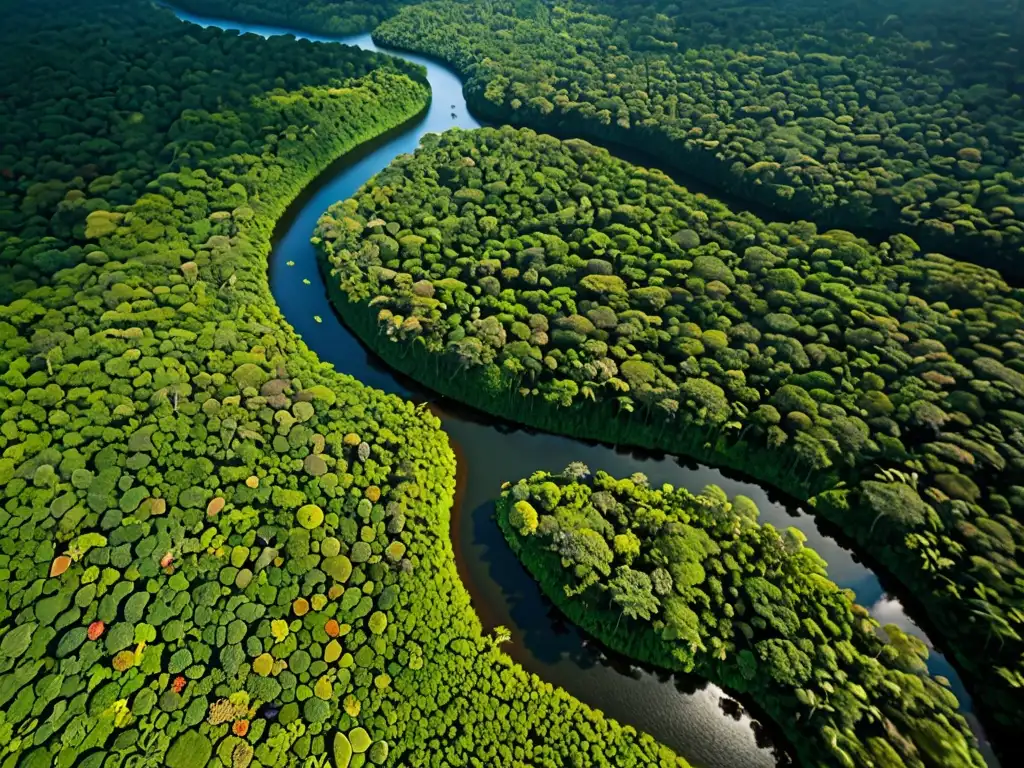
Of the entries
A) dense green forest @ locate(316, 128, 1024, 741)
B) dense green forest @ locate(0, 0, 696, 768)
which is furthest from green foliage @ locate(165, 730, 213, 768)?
dense green forest @ locate(316, 128, 1024, 741)

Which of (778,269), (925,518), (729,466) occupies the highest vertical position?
(778,269)

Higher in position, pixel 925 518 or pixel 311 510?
pixel 925 518

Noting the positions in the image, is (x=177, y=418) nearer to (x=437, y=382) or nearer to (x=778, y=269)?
(x=437, y=382)

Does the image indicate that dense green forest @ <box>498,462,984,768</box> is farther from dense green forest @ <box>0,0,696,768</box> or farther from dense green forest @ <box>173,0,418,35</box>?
dense green forest @ <box>173,0,418,35</box>

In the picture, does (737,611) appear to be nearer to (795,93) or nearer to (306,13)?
(795,93)

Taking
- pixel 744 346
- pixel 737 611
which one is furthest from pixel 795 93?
pixel 737 611

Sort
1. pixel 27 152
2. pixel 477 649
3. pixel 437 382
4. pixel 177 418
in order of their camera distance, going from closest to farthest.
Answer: pixel 477 649 < pixel 177 418 < pixel 437 382 < pixel 27 152

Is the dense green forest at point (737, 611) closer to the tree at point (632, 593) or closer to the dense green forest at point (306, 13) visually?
the tree at point (632, 593)

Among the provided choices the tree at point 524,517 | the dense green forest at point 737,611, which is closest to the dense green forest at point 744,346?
the dense green forest at point 737,611

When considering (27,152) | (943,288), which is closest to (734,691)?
(943,288)
